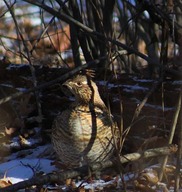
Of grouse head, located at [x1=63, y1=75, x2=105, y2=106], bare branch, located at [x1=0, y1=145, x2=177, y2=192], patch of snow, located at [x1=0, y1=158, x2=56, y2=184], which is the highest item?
grouse head, located at [x1=63, y1=75, x2=105, y2=106]

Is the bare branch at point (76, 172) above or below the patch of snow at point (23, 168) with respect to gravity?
above

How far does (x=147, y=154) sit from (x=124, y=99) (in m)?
1.66

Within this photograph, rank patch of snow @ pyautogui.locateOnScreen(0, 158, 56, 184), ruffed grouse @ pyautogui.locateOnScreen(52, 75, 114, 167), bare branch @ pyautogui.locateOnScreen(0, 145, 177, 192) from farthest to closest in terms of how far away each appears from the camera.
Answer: patch of snow @ pyautogui.locateOnScreen(0, 158, 56, 184)
ruffed grouse @ pyautogui.locateOnScreen(52, 75, 114, 167)
bare branch @ pyautogui.locateOnScreen(0, 145, 177, 192)

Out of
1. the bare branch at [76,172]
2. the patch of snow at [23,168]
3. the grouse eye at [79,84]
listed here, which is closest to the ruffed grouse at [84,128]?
the grouse eye at [79,84]

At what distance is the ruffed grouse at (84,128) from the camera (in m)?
4.34

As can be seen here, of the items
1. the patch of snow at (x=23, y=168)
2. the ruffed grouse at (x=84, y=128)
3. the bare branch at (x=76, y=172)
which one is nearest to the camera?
the bare branch at (x=76, y=172)

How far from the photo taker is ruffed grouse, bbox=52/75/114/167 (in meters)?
4.34

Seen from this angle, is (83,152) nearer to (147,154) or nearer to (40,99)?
(147,154)

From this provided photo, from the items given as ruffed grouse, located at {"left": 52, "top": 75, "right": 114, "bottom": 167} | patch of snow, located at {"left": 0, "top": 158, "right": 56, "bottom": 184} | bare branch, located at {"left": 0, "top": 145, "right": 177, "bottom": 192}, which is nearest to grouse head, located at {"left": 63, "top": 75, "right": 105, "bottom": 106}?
ruffed grouse, located at {"left": 52, "top": 75, "right": 114, "bottom": 167}

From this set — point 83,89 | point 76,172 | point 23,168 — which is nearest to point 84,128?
point 83,89

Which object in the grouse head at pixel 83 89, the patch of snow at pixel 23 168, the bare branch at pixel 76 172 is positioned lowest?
the patch of snow at pixel 23 168

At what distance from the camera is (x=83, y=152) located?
14.5ft

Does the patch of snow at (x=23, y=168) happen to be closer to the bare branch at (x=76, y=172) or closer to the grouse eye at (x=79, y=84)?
the grouse eye at (x=79, y=84)

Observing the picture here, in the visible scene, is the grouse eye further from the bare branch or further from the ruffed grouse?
the bare branch
